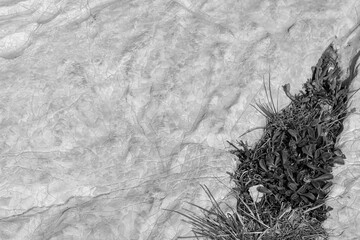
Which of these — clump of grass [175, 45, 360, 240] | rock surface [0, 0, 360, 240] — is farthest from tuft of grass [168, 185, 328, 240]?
rock surface [0, 0, 360, 240]

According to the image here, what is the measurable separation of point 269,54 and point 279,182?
1.18 m

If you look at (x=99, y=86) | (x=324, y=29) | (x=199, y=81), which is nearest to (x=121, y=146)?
(x=99, y=86)

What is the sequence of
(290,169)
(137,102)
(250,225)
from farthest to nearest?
1. (137,102)
2. (290,169)
3. (250,225)

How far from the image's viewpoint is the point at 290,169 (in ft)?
13.6

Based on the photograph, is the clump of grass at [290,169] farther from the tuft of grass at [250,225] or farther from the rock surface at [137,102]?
the rock surface at [137,102]

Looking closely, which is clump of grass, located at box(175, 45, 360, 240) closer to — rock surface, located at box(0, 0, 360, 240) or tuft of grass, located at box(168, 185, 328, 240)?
tuft of grass, located at box(168, 185, 328, 240)

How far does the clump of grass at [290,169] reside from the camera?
3.98 m

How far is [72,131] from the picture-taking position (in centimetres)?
430

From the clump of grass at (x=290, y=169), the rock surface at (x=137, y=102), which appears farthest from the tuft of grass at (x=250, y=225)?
the rock surface at (x=137, y=102)

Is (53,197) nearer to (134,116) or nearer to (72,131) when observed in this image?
(72,131)

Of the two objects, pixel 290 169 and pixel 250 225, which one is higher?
pixel 290 169

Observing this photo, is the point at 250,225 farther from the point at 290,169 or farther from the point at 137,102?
the point at 137,102

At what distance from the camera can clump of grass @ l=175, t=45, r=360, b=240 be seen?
3.98 m

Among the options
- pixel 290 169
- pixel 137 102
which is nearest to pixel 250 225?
pixel 290 169
